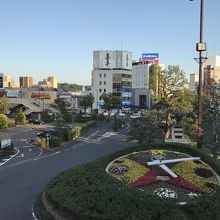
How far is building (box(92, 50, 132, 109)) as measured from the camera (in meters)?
112

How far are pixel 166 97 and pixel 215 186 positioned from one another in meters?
15.4

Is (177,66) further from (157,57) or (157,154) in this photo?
(157,57)

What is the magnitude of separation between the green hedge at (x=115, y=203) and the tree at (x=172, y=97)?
1501cm

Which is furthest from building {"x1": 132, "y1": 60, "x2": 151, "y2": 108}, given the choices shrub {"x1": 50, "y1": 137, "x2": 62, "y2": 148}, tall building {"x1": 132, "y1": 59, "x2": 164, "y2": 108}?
shrub {"x1": 50, "y1": 137, "x2": 62, "y2": 148}

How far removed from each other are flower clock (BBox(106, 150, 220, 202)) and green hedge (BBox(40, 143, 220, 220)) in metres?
0.77

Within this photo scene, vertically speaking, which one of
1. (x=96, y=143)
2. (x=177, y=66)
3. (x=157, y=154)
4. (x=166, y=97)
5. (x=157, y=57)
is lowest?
(x=96, y=143)

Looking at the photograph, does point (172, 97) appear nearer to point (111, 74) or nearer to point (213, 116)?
point (213, 116)

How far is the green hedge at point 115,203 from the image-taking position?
440 inches

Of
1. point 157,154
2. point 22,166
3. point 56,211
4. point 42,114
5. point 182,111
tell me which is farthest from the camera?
point 42,114

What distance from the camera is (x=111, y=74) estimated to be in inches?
4400

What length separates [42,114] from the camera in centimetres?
6675

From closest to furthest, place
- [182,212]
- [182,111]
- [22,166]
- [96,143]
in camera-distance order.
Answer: [182,212], [22,166], [182,111], [96,143]

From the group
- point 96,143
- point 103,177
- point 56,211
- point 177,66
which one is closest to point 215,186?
point 103,177

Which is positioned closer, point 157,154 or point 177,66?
point 157,154
